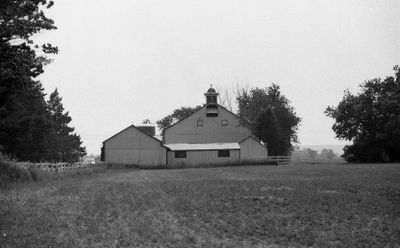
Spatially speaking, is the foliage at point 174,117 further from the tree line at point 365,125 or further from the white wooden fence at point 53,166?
the white wooden fence at point 53,166

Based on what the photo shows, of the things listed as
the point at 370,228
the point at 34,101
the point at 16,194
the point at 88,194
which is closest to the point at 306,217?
the point at 370,228

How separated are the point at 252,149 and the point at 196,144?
904 centimetres

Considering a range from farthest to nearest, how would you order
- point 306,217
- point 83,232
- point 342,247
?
1. point 306,217
2. point 83,232
3. point 342,247

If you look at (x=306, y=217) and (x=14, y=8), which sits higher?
(x=14, y=8)

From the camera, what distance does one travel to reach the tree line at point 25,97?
65.8 ft

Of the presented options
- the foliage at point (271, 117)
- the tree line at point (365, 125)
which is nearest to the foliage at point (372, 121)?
the tree line at point (365, 125)

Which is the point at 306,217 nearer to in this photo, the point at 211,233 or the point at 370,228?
the point at 370,228

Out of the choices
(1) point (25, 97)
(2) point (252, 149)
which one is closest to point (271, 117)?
(2) point (252, 149)

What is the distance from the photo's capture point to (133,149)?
69.0m

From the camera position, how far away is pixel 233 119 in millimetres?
78062

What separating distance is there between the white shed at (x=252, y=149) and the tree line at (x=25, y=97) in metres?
27.9

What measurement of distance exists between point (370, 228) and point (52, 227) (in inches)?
316

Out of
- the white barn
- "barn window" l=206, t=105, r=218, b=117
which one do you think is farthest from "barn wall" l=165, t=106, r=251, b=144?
"barn window" l=206, t=105, r=218, b=117

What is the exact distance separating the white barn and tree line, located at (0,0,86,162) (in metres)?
10.3
